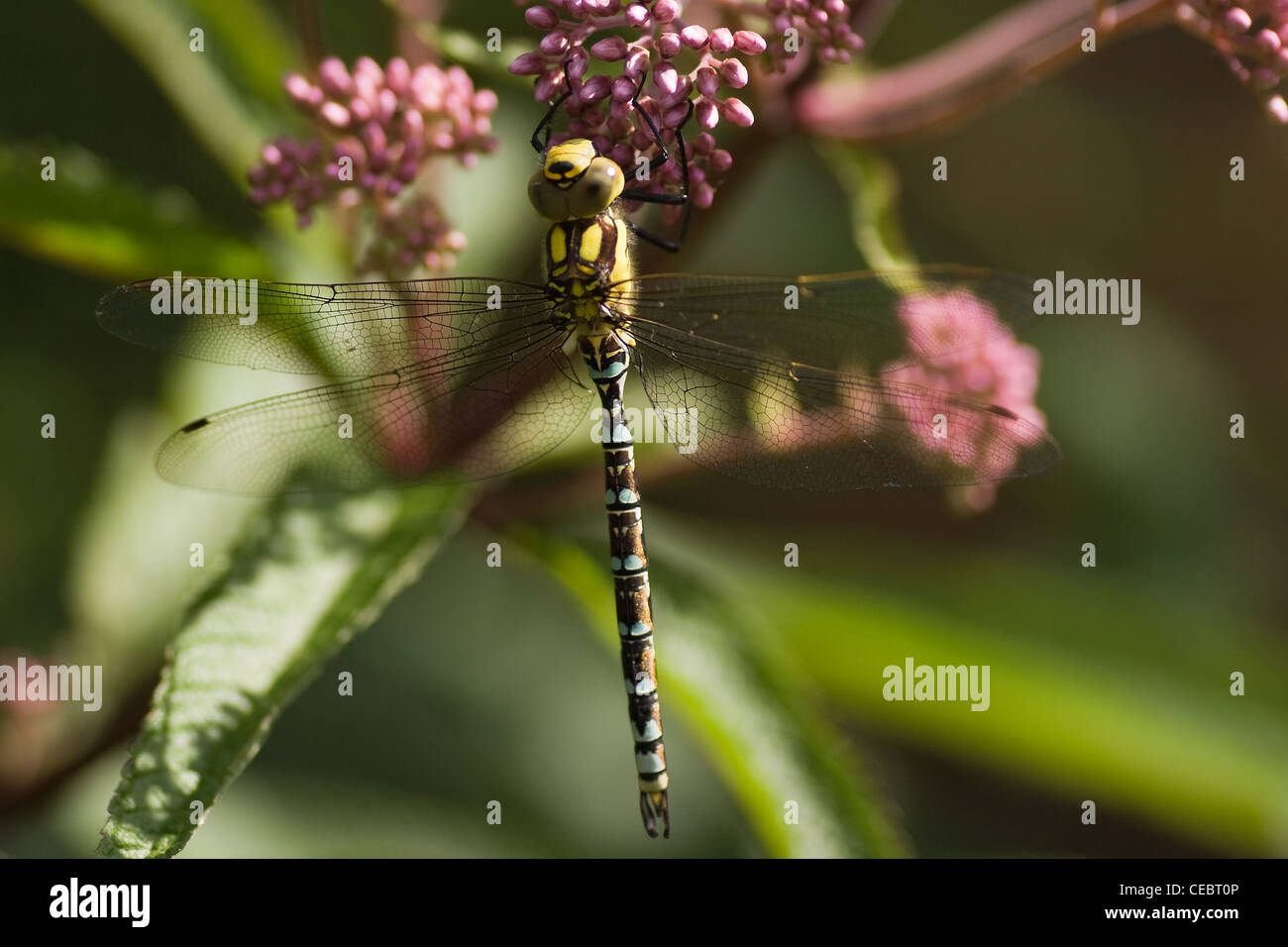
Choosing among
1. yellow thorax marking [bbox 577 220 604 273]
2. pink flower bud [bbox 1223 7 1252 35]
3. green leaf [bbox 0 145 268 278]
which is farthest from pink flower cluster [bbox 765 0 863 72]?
green leaf [bbox 0 145 268 278]

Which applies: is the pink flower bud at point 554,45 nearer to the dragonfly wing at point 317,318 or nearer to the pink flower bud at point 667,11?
the pink flower bud at point 667,11

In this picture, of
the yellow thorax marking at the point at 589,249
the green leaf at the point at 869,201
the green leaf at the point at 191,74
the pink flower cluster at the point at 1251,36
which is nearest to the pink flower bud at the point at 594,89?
the yellow thorax marking at the point at 589,249

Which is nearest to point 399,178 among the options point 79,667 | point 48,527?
point 79,667

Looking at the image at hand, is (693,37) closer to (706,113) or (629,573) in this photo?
(706,113)

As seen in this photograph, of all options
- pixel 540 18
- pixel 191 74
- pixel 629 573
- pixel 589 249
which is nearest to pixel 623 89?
pixel 540 18

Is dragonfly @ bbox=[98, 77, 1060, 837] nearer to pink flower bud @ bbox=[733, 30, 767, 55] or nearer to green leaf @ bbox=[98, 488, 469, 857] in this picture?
green leaf @ bbox=[98, 488, 469, 857]
